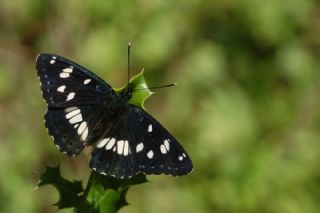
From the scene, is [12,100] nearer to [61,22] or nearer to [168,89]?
[61,22]

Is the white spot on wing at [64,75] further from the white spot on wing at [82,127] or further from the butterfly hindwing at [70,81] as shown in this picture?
the white spot on wing at [82,127]

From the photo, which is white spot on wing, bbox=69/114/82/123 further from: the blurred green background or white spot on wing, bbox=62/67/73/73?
the blurred green background

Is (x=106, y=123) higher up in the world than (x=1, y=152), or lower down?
lower down

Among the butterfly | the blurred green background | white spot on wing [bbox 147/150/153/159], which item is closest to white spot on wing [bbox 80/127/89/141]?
the butterfly

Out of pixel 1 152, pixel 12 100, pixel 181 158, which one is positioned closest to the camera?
pixel 181 158

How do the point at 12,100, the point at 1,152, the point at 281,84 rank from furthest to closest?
the point at 281,84 < the point at 12,100 < the point at 1,152

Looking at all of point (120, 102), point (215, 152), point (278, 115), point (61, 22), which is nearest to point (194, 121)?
point (215, 152)

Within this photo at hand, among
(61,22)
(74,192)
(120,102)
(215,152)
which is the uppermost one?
(61,22)

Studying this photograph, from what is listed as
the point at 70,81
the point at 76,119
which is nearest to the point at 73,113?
the point at 76,119
